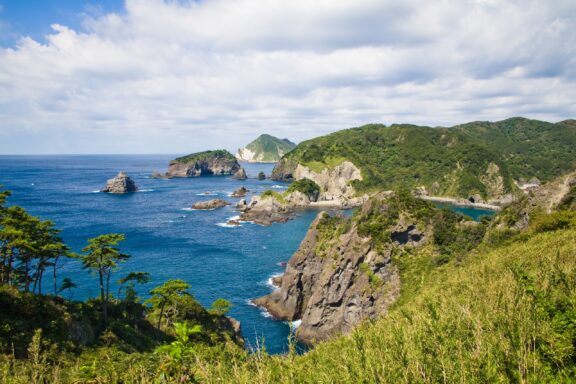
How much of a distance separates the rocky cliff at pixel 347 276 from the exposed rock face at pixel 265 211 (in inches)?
2457

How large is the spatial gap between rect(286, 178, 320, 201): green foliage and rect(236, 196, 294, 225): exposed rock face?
50.4 ft

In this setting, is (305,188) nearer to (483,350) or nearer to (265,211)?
(265,211)

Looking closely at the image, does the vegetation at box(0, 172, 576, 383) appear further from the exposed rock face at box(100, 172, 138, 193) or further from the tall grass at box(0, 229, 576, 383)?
the exposed rock face at box(100, 172, 138, 193)

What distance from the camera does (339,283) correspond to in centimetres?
5538

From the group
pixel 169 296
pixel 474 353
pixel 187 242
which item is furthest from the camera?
pixel 187 242

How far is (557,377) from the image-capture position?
7.72 metres

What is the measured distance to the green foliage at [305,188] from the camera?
558ft

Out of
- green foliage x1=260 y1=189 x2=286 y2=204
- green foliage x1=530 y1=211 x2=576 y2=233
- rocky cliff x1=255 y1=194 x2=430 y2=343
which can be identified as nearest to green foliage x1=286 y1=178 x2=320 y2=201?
green foliage x1=260 y1=189 x2=286 y2=204

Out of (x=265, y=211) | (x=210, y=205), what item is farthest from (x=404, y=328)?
(x=210, y=205)

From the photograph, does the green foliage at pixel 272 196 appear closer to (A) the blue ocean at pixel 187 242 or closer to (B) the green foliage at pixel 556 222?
(A) the blue ocean at pixel 187 242

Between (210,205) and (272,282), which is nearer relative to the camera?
(272,282)

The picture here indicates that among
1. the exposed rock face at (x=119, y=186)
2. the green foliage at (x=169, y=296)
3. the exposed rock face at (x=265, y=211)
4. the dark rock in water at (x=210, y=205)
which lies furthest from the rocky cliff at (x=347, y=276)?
the exposed rock face at (x=119, y=186)

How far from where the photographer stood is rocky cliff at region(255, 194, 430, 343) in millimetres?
51094

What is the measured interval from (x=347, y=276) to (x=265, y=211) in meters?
85.3
